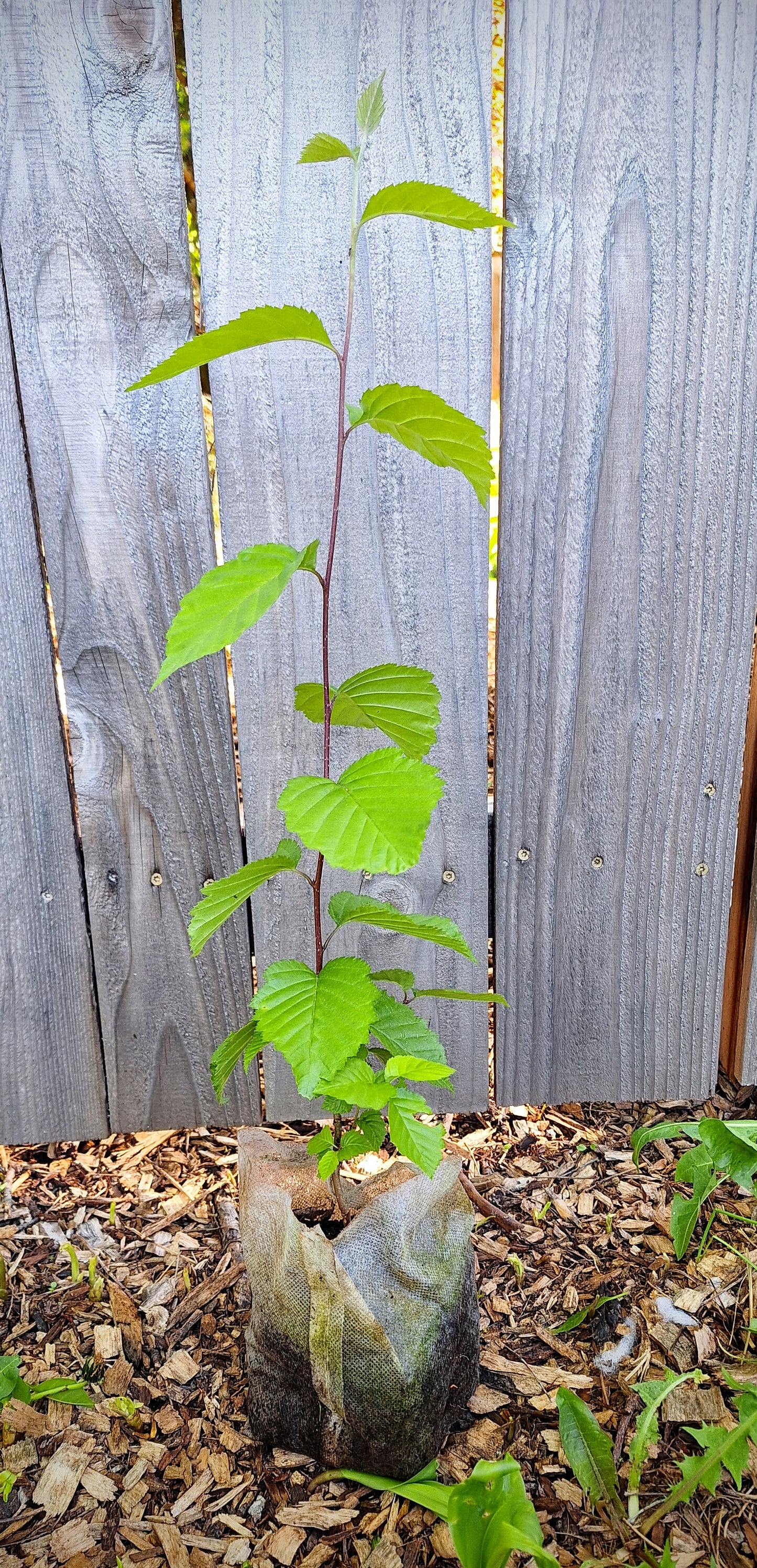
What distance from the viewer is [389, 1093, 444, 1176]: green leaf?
106cm

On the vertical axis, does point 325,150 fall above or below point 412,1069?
above

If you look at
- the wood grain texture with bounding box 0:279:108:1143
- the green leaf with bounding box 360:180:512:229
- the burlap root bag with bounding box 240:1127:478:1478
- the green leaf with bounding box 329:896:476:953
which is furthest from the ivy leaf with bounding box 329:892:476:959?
the green leaf with bounding box 360:180:512:229

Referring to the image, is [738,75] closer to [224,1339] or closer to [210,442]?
[210,442]

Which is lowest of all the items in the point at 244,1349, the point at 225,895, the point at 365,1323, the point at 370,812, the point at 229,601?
the point at 244,1349

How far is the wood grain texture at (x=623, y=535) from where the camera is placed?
4.35 ft

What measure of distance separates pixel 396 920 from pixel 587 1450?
0.67 metres

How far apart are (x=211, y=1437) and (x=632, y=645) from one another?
4.09 ft

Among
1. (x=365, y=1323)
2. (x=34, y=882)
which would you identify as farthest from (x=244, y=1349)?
(x=34, y=882)

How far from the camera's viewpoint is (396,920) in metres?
1.13

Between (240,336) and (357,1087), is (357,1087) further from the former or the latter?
(240,336)

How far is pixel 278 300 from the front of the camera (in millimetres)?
1371

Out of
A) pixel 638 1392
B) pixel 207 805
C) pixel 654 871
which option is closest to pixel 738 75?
pixel 654 871


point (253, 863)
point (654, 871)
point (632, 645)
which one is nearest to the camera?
point (253, 863)

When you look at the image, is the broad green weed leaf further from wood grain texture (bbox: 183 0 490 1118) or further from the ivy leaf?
wood grain texture (bbox: 183 0 490 1118)
